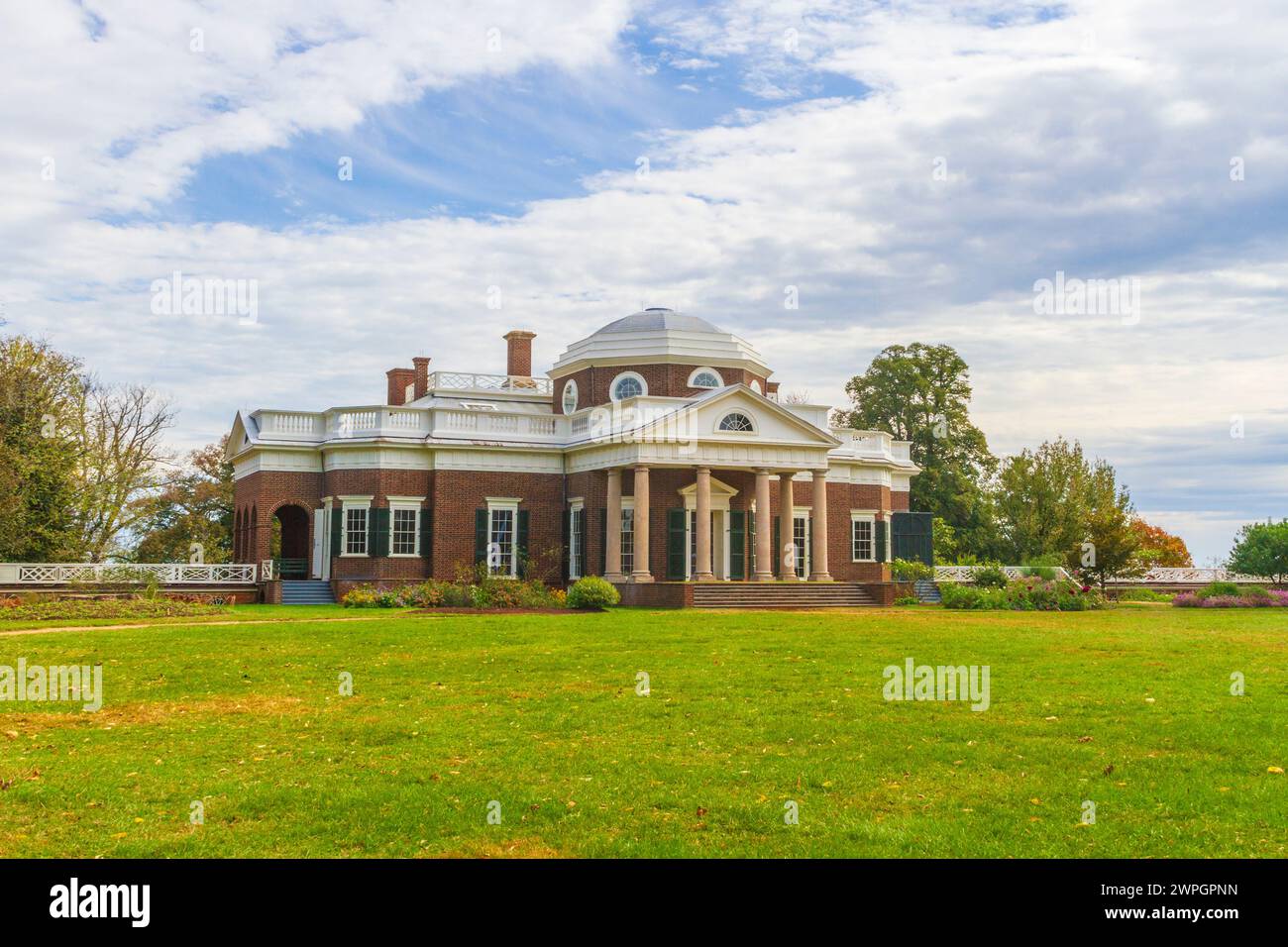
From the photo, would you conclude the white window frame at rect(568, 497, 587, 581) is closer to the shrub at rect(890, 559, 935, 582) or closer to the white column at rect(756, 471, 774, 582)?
the white column at rect(756, 471, 774, 582)

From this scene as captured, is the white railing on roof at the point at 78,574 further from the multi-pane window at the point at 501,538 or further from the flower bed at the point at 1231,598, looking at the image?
the flower bed at the point at 1231,598

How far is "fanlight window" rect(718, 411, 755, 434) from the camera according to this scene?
123ft

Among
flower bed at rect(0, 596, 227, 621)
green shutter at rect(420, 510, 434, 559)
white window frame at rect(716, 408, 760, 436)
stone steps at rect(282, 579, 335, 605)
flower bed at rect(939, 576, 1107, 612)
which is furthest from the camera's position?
green shutter at rect(420, 510, 434, 559)

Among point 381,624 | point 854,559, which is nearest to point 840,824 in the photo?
point 381,624

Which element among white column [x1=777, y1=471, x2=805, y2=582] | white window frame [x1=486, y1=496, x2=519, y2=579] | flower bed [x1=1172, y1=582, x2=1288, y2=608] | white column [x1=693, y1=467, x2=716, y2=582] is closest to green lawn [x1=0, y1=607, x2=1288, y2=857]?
white column [x1=693, y1=467, x2=716, y2=582]

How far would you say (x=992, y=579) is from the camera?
126ft

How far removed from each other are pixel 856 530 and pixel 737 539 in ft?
20.3

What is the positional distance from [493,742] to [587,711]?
6.01ft

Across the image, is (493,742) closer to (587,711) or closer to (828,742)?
(587,711)

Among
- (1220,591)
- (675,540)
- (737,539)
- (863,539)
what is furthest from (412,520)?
(1220,591)

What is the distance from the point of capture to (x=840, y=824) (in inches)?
305

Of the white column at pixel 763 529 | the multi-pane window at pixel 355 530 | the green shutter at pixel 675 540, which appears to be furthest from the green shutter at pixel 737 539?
the multi-pane window at pixel 355 530

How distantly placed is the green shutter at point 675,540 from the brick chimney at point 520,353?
37.3 feet

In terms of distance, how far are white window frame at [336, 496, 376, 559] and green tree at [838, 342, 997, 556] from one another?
3070 centimetres
